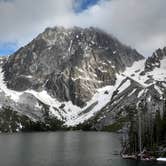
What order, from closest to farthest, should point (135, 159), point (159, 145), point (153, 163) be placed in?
point (153, 163)
point (135, 159)
point (159, 145)

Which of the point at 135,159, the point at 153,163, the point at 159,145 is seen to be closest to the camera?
the point at 153,163

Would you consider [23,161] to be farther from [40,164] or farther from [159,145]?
[159,145]

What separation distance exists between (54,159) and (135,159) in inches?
1517

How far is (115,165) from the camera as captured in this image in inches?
6673

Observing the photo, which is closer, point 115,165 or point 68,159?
point 115,165

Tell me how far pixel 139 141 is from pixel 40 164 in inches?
1989

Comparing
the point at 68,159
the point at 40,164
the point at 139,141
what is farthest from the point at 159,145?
the point at 40,164

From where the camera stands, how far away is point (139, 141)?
200 m

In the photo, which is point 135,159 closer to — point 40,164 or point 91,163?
point 91,163

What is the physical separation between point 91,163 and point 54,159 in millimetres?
24665

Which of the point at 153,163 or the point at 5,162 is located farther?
the point at 5,162

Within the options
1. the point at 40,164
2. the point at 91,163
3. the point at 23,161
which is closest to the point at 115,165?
the point at 91,163

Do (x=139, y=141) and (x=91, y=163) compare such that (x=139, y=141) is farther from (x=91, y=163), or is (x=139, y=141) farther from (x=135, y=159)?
(x=91, y=163)

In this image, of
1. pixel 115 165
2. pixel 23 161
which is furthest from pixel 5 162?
pixel 115 165
